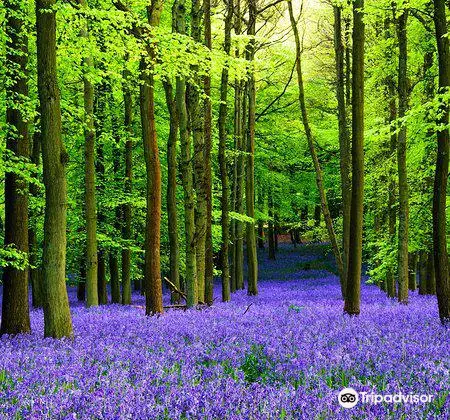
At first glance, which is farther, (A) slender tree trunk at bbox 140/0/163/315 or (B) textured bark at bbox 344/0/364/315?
(A) slender tree trunk at bbox 140/0/163/315

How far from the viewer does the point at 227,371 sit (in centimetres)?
513

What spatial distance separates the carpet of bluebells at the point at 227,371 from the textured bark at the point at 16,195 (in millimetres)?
1507

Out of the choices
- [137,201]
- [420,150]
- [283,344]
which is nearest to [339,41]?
[420,150]

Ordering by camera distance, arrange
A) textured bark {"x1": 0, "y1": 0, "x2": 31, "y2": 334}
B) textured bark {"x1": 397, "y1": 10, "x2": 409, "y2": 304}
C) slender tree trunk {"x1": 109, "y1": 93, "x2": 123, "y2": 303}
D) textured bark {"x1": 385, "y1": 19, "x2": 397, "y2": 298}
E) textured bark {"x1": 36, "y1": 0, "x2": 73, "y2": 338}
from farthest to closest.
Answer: slender tree trunk {"x1": 109, "y1": 93, "x2": 123, "y2": 303}, textured bark {"x1": 385, "y1": 19, "x2": 397, "y2": 298}, textured bark {"x1": 397, "y1": 10, "x2": 409, "y2": 304}, textured bark {"x1": 0, "y1": 0, "x2": 31, "y2": 334}, textured bark {"x1": 36, "y1": 0, "x2": 73, "y2": 338}

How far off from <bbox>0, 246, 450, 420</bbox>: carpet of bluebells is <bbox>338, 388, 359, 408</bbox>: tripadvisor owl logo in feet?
0.21

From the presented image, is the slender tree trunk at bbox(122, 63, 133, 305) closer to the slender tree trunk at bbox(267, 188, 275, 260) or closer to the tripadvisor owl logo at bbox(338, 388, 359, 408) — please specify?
the tripadvisor owl logo at bbox(338, 388, 359, 408)

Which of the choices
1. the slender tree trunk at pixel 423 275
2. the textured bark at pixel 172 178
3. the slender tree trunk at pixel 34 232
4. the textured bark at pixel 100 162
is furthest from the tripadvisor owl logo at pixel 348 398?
the slender tree trunk at pixel 423 275

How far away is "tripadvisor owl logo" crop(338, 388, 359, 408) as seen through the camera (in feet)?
12.2

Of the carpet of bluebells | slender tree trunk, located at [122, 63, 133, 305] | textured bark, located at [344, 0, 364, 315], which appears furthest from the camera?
slender tree trunk, located at [122, 63, 133, 305]

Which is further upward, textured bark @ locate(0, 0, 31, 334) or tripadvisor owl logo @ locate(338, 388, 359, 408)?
textured bark @ locate(0, 0, 31, 334)

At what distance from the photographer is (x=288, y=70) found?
3409 cm

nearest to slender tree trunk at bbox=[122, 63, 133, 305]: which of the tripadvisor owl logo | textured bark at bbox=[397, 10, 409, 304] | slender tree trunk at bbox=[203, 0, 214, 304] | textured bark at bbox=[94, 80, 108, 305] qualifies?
textured bark at bbox=[94, 80, 108, 305]

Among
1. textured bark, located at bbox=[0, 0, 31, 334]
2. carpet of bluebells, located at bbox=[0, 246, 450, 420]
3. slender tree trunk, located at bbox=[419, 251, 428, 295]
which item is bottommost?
slender tree trunk, located at bbox=[419, 251, 428, 295]

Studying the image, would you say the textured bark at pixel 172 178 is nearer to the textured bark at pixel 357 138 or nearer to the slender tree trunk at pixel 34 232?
the slender tree trunk at pixel 34 232
